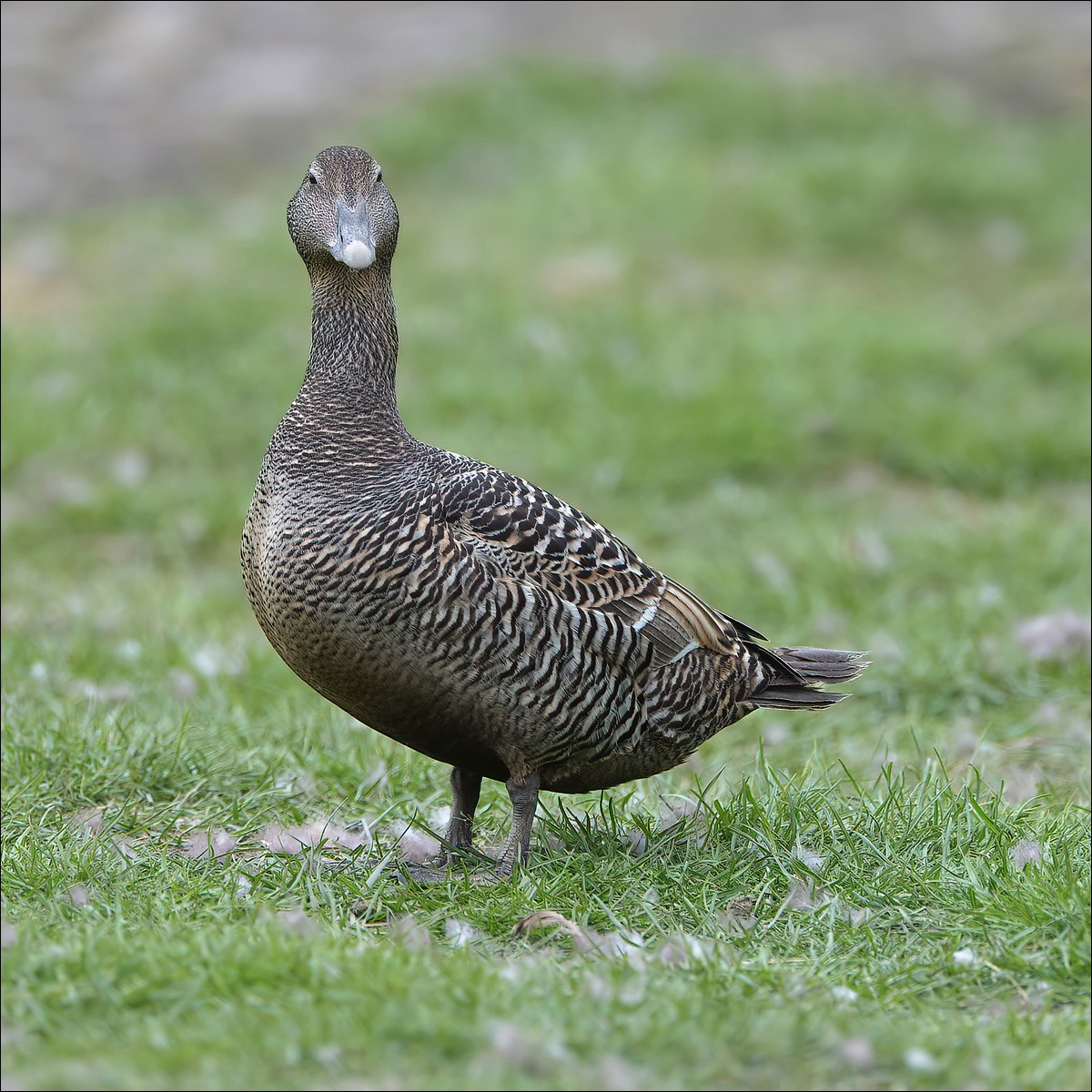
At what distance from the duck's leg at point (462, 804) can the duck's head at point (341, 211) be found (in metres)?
1.27

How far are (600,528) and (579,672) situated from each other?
45 cm

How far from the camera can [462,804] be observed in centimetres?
422

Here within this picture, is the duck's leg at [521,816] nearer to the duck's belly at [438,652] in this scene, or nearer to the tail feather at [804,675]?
the duck's belly at [438,652]

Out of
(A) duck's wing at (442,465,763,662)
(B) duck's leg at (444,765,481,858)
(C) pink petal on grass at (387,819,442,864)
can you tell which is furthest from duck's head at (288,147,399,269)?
(C) pink petal on grass at (387,819,442,864)

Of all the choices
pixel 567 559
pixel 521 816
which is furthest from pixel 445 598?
pixel 521 816

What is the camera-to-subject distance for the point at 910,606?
21.2 ft

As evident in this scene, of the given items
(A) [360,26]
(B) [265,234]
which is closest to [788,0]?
(A) [360,26]

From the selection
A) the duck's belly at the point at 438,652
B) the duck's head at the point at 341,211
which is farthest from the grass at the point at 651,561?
the duck's head at the point at 341,211

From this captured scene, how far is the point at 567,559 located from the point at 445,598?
372 mm

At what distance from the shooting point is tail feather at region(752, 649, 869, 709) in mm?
4402

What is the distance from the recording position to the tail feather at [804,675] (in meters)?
4.40

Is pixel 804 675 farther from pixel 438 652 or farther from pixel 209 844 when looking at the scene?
pixel 209 844

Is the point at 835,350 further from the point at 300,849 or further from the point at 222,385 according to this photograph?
the point at 300,849

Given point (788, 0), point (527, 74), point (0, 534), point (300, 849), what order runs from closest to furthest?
1. point (300, 849)
2. point (0, 534)
3. point (527, 74)
4. point (788, 0)
